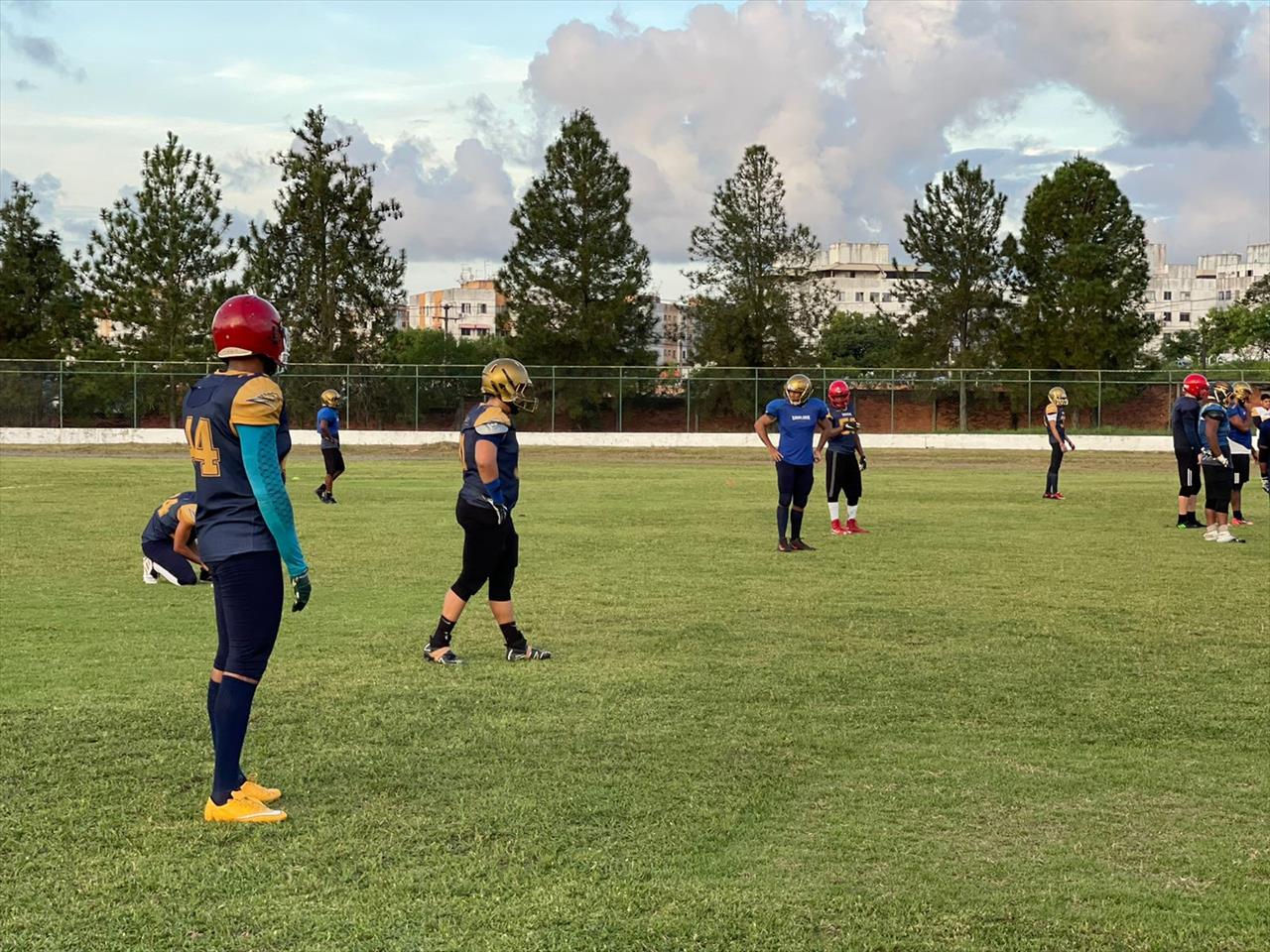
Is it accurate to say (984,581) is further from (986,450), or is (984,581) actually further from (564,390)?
(564,390)

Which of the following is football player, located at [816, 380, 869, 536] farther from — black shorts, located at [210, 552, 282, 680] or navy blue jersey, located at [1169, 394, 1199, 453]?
black shorts, located at [210, 552, 282, 680]

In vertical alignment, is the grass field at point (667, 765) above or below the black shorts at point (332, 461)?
below

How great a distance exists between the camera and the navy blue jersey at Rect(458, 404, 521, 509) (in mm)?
9078

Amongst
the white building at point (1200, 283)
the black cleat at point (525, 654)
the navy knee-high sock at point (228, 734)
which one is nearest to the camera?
the navy knee-high sock at point (228, 734)

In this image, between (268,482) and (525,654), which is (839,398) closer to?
(525,654)

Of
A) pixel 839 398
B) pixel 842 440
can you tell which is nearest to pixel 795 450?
pixel 842 440

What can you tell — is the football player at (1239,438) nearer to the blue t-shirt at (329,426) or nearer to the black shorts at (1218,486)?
the black shorts at (1218,486)

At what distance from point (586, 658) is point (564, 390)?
4509 centimetres

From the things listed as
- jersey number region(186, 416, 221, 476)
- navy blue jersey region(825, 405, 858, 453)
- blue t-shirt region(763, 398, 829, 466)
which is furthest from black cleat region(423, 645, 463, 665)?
navy blue jersey region(825, 405, 858, 453)

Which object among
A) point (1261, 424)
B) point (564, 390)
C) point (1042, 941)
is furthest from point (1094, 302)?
point (1042, 941)

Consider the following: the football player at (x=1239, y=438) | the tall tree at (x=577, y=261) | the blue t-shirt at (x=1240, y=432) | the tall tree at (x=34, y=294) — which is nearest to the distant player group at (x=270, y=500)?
the football player at (x=1239, y=438)

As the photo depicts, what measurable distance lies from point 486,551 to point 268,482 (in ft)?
12.0

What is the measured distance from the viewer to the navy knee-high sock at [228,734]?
5695 mm

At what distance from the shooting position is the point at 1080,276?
6031 centimetres
